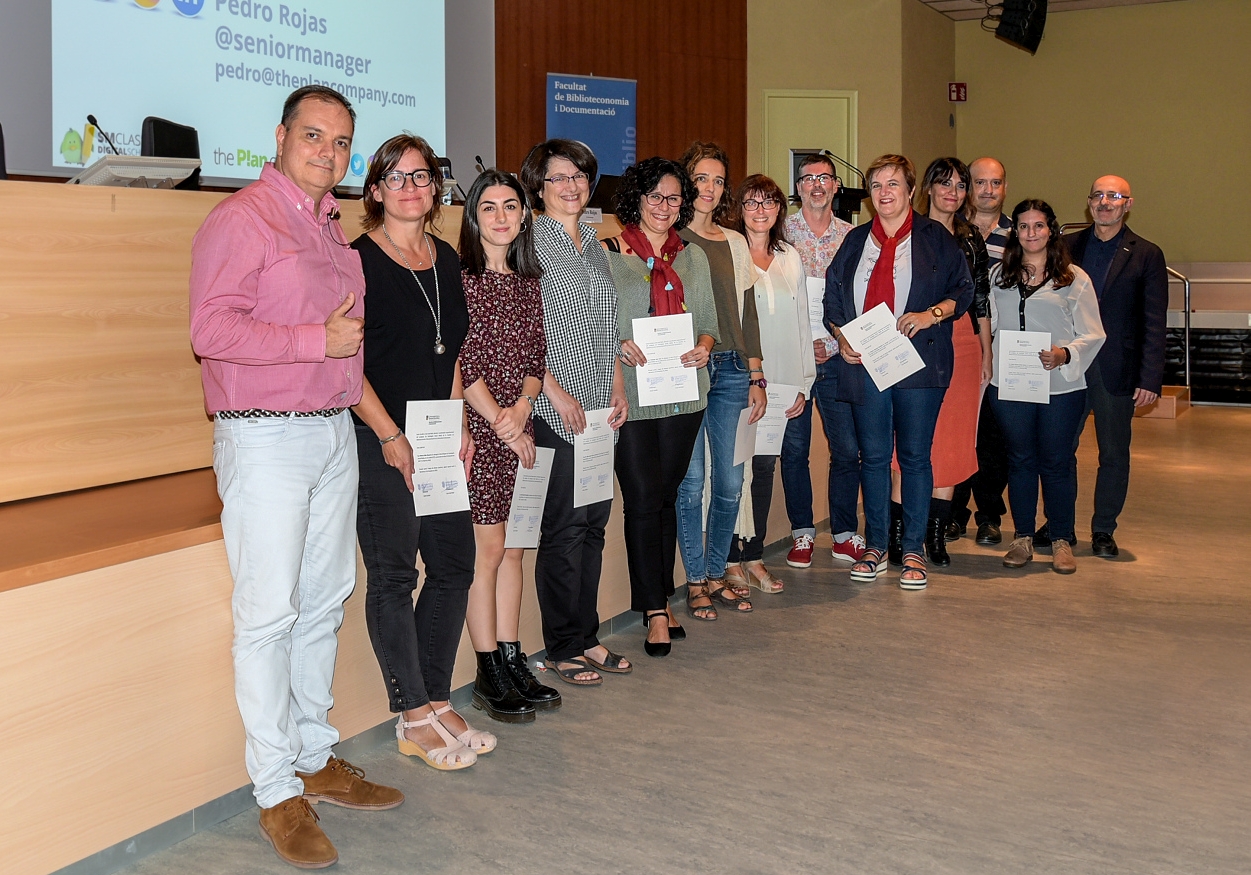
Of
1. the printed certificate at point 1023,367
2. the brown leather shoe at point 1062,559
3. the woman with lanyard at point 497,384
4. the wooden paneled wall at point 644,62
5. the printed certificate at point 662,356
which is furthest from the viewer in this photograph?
the wooden paneled wall at point 644,62

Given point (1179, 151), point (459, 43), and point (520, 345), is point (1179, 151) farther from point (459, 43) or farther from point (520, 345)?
point (520, 345)

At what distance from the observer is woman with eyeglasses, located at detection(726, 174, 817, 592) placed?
4.32 meters

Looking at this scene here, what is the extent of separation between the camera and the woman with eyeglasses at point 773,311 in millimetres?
4320

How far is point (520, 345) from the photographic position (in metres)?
3.07

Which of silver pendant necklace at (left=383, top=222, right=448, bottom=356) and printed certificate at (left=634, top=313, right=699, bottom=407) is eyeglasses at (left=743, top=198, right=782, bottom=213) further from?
silver pendant necklace at (left=383, top=222, right=448, bottom=356)

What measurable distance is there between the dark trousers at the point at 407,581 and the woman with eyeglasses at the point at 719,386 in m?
1.30

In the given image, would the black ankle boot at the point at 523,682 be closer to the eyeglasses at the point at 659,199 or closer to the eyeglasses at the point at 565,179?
the eyeglasses at the point at 565,179

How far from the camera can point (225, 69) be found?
5422 mm

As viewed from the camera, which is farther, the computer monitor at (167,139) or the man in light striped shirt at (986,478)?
the man in light striped shirt at (986,478)

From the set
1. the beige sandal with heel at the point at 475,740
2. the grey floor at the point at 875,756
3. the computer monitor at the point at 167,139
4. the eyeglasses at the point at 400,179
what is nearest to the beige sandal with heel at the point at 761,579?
the grey floor at the point at 875,756

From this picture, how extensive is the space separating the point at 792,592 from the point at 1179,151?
9.30m

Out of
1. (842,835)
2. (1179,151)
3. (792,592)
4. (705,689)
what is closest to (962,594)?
(792,592)

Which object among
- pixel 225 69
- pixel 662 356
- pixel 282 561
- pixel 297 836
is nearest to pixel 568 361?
pixel 662 356

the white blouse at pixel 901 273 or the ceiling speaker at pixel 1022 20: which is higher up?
the ceiling speaker at pixel 1022 20
